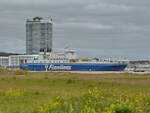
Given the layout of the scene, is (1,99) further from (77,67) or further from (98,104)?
(77,67)

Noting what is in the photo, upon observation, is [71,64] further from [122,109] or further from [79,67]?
[122,109]

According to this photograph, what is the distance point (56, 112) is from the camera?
11.8m

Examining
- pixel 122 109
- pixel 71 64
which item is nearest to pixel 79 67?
pixel 71 64

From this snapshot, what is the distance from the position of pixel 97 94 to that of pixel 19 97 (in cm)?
711

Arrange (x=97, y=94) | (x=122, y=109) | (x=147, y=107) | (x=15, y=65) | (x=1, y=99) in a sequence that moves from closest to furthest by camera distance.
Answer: (x=122, y=109) < (x=147, y=107) < (x=97, y=94) < (x=1, y=99) < (x=15, y=65)

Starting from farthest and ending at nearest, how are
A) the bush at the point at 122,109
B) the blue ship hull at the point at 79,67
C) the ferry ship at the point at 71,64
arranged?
the ferry ship at the point at 71,64, the blue ship hull at the point at 79,67, the bush at the point at 122,109

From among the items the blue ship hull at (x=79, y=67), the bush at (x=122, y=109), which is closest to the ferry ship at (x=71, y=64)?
the blue ship hull at (x=79, y=67)

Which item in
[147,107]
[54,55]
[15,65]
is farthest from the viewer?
[15,65]

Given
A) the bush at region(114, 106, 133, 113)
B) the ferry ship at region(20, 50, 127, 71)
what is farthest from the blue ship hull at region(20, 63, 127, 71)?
the bush at region(114, 106, 133, 113)

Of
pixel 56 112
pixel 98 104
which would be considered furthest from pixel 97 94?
pixel 56 112

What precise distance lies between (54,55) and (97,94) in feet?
419

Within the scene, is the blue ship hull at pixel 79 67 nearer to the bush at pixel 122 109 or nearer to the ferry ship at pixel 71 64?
the ferry ship at pixel 71 64

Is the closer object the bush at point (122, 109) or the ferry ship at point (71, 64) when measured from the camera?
the bush at point (122, 109)

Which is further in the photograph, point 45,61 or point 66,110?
point 45,61
